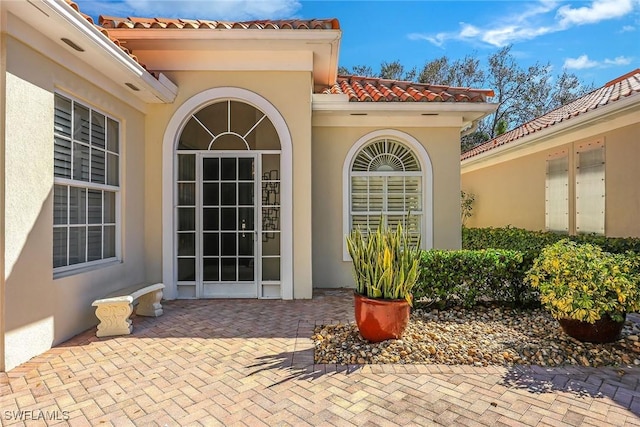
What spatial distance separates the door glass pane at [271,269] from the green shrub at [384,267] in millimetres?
2717

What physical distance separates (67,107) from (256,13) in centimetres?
521

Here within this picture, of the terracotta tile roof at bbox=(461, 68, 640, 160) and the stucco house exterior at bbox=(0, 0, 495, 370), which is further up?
the terracotta tile roof at bbox=(461, 68, 640, 160)

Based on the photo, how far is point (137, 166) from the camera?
22.0 ft

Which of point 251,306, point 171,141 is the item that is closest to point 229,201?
point 171,141

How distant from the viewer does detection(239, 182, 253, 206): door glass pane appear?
709 centimetres

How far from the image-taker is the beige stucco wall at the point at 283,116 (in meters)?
6.98

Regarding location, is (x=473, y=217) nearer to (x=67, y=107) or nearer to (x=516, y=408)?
(x=516, y=408)

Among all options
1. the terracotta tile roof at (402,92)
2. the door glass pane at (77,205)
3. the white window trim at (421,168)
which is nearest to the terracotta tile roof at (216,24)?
the terracotta tile roof at (402,92)

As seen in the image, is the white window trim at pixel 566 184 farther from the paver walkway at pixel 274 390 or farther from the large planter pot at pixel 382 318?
the large planter pot at pixel 382 318

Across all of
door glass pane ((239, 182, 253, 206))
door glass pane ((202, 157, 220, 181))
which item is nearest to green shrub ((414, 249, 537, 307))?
door glass pane ((239, 182, 253, 206))

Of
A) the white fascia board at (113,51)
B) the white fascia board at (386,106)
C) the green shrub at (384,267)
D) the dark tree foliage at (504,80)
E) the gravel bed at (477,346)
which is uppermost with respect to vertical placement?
the dark tree foliage at (504,80)

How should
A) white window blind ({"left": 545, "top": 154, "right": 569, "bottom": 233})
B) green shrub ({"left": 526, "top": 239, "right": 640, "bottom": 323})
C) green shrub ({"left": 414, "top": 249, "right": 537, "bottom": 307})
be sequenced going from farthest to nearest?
white window blind ({"left": 545, "top": 154, "right": 569, "bottom": 233}), green shrub ({"left": 414, "top": 249, "right": 537, "bottom": 307}), green shrub ({"left": 526, "top": 239, "right": 640, "bottom": 323})

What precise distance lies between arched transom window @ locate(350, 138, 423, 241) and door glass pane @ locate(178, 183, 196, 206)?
139 inches

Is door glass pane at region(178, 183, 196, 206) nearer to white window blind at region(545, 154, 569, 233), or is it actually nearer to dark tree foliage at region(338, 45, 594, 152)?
white window blind at region(545, 154, 569, 233)
